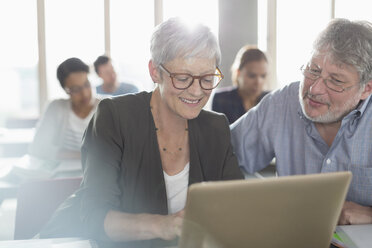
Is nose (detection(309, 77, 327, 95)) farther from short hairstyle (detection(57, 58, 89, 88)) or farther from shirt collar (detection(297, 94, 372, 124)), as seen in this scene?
short hairstyle (detection(57, 58, 89, 88))

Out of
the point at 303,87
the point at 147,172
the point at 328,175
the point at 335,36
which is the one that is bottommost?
the point at 147,172

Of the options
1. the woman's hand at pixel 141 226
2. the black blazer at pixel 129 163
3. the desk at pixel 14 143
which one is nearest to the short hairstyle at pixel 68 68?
the desk at pixel 14 143

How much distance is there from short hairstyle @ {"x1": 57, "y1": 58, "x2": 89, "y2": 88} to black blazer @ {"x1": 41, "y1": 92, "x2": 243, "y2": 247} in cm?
174

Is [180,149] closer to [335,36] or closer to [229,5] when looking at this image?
[335,36]

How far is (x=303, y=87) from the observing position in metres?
1.66

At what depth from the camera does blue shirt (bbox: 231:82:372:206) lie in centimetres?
161

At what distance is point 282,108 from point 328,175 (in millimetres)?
996

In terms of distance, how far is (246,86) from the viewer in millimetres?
3656

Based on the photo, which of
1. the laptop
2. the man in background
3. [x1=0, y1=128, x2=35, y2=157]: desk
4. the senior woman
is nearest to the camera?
the laptop

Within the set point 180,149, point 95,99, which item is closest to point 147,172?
point 180,149

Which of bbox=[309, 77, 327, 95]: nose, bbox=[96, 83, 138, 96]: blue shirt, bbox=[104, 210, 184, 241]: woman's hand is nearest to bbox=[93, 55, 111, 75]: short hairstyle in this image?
bbox=[96, 83, 138, 96]: blue shirt

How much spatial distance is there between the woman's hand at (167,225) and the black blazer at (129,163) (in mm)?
197

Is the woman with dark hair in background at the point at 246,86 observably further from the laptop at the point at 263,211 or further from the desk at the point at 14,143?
the laptop at the point at 263,211

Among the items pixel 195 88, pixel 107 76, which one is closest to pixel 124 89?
pixel 107 76
